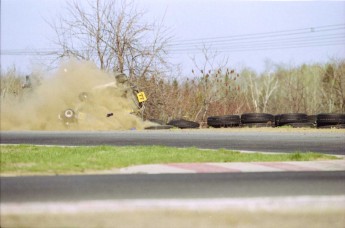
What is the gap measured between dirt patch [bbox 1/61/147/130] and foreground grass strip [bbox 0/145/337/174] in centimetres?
383

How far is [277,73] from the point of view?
6669 cm

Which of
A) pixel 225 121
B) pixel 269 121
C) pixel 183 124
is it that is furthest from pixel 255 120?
pixel 183 124

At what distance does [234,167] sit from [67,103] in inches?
380

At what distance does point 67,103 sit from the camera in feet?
62.4

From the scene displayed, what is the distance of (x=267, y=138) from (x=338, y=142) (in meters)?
2.43

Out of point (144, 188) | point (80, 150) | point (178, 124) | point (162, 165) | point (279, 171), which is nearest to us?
point (144, 188)

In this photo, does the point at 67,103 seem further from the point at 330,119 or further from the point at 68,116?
the point at 330,119

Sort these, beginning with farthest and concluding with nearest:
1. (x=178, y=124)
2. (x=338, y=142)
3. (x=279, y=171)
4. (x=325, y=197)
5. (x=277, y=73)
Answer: (x=277, y=73) → (x=178, y=124) → (x=338, y=142) → (x=279, y=171) → (x=325, y=197)

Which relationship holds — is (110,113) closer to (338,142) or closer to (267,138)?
(267,138)

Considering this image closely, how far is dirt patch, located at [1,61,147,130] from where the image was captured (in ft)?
60.3

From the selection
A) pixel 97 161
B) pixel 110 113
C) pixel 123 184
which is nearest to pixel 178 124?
pixel 110 113

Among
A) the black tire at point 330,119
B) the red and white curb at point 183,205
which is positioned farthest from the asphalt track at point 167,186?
the black tire at point 330,119

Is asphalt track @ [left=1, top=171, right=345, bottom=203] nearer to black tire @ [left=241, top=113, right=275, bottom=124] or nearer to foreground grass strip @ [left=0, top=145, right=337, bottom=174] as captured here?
foreground grass strip @ [left=0, top=145, right=337, bottom=174]

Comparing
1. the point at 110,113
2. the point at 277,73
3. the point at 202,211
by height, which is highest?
the point at 277,73
